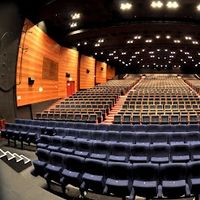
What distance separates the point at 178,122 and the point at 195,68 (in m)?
24.3

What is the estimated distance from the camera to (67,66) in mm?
12539

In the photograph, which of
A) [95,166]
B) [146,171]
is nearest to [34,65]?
[95,166]

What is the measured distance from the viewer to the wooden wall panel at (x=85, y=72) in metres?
15.4

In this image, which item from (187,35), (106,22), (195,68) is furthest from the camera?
(195,68)

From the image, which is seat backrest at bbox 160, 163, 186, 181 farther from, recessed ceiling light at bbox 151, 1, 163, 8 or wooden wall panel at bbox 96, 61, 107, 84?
wooden wall panel at bbox 96, 61, 107, 84

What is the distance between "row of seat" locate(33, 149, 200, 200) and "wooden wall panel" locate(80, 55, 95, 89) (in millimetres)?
12243

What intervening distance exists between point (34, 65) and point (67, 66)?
158 inches

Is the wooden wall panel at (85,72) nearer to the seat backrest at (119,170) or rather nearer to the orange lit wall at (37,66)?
the orange lit wall at (37,66)

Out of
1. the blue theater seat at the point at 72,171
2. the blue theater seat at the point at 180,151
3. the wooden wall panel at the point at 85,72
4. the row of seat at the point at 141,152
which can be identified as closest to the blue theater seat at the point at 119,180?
the blue theater seat at the point at 72,171

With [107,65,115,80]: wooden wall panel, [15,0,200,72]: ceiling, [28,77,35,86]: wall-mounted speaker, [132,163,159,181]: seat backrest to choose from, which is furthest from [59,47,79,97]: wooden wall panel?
[107,65,115,80]: wooden wall panel

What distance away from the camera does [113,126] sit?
5145 mm

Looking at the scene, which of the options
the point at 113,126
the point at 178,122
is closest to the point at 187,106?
the point at 178,122

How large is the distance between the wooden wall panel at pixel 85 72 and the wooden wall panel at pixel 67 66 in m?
1.20

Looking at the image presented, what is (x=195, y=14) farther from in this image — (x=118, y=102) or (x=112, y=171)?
(x=112, y=171)
